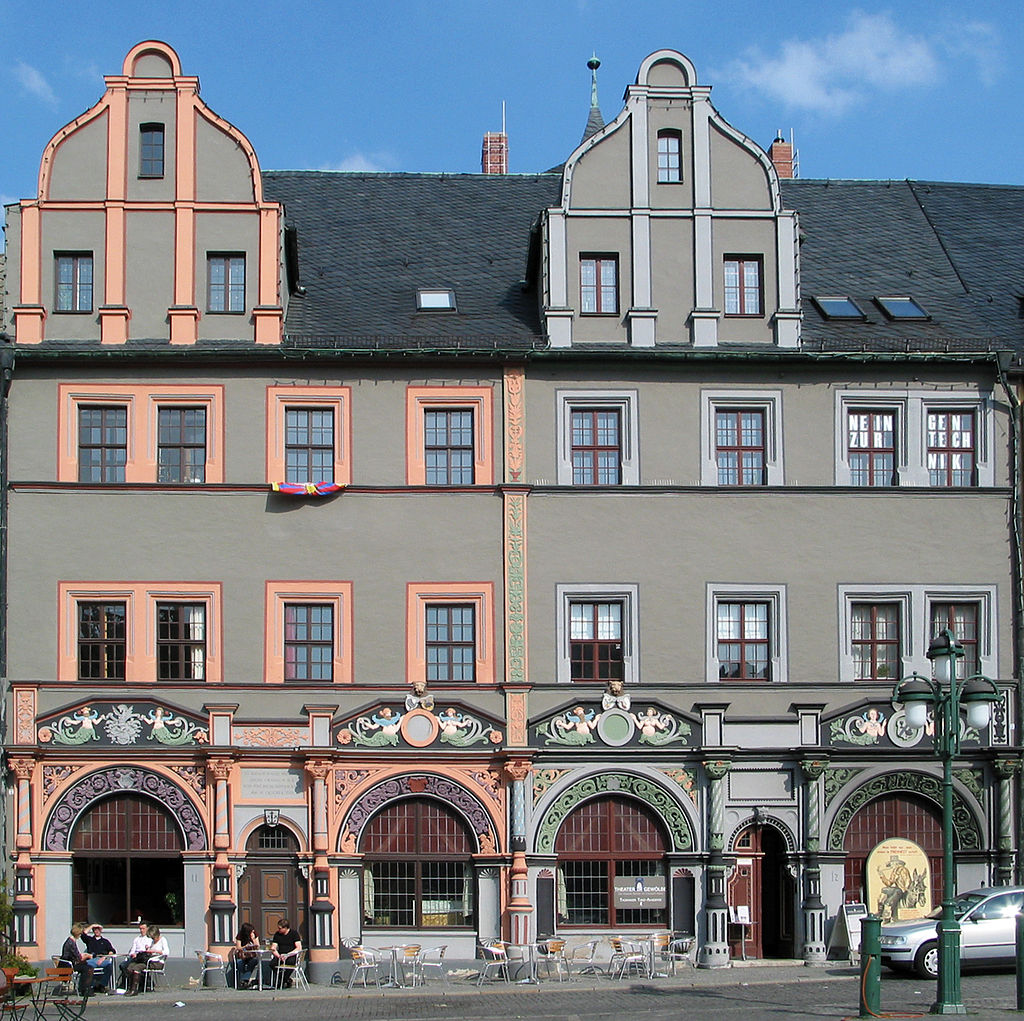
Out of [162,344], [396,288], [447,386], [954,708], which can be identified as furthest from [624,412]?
[954,708]

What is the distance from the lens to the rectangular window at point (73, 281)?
32281 mm

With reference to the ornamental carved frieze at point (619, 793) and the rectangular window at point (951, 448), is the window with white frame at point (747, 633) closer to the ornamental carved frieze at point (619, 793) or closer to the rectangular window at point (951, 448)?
the ornamental carved frieze at point (619, 793)

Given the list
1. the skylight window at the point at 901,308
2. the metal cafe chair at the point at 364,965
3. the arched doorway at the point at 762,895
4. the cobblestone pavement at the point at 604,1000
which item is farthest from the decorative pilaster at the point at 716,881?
the skylight window at the point at 901,308

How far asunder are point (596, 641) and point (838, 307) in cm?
836

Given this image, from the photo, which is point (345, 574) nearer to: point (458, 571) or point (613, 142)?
point (458, 571)

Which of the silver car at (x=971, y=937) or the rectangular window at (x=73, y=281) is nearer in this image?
the silver car at (x=971, y=937)

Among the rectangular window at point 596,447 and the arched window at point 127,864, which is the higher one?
the rectangular window at point 596,447

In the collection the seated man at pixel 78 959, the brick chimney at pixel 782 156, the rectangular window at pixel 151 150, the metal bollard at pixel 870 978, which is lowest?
the seated man at pixel 78 959

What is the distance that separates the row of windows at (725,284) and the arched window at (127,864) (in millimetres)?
12105

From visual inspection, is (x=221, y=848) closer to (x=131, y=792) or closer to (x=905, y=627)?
(x=131, y=792)

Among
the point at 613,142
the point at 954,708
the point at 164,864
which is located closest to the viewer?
the point at 954,708

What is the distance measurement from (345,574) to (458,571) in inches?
79.7

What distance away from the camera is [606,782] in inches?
1232

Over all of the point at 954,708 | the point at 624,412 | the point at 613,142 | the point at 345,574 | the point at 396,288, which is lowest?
the point at 954,708
